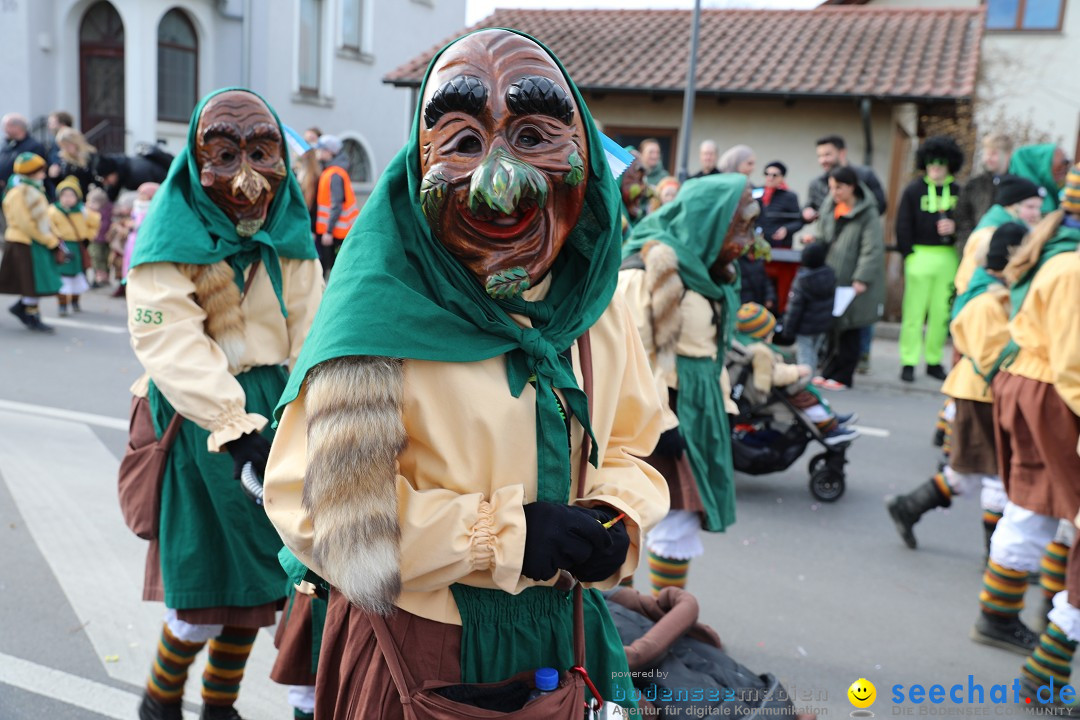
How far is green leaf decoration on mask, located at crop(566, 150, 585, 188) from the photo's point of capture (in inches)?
69.1

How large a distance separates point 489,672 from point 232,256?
64.7 inches

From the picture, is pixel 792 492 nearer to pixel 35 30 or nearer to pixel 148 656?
pixel 148 656

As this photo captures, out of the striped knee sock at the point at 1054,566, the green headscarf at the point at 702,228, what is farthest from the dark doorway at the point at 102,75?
the striped knee sock at the point at 1054,566

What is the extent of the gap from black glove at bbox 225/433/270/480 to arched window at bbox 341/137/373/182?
68.3ft

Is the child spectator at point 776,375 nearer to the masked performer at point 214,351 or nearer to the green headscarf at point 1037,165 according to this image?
the green headscarf at point 1037,165

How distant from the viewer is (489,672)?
182 cm

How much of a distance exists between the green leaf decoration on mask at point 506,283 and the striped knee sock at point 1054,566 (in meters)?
3.26

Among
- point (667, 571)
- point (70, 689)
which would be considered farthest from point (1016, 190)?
point (70, 689)

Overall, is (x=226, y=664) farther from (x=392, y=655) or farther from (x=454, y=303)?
(x=454, y=303)

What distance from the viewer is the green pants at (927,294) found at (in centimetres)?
945

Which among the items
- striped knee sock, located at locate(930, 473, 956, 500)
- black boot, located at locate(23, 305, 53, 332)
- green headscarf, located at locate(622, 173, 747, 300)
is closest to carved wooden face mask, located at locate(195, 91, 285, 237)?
green headscarf, located at locate(622, 173, 747, 300)

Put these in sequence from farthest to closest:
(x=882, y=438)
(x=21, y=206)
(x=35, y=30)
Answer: (x=35, y=30) → (x=21, y=206) → (x=882, y=438)

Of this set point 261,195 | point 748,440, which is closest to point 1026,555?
point 748,440

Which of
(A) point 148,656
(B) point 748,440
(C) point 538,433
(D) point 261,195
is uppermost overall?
(D) point 261,195
